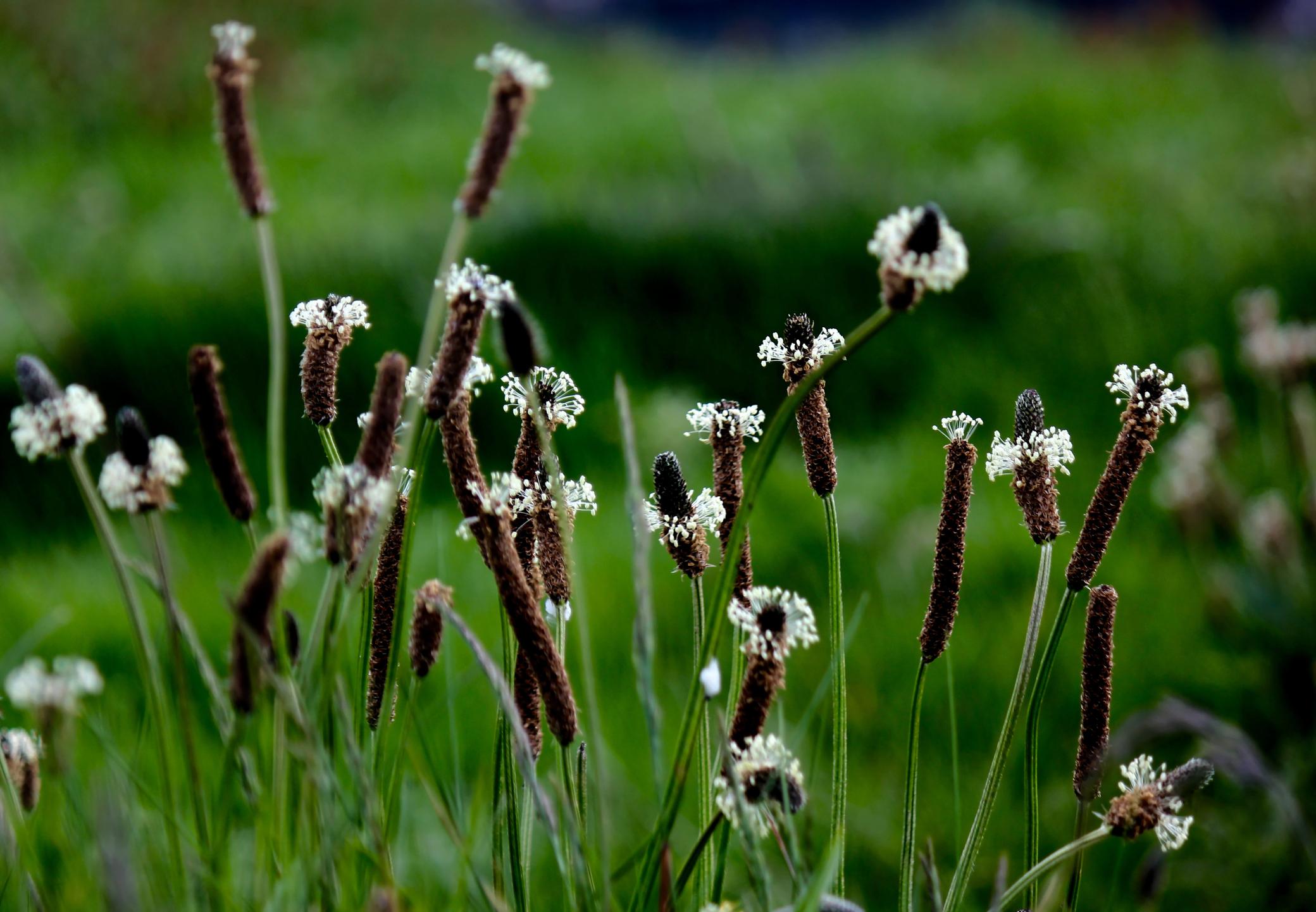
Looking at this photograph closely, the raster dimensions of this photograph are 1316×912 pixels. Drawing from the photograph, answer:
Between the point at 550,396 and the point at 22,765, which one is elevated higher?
the point at 550,396

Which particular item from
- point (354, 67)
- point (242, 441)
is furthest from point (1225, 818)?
point (354, 67)

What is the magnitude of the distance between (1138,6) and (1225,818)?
8.07 meters

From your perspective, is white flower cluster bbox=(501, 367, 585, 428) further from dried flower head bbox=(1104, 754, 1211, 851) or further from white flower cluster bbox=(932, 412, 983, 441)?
dried flower head bbox=(1104, 754, 1211, 851)

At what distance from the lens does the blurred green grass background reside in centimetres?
199

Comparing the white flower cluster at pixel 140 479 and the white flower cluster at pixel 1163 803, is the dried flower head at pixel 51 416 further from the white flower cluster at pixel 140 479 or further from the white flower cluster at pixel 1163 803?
the white flower cluster at pixel 1163 803

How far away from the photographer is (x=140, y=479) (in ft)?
2.25

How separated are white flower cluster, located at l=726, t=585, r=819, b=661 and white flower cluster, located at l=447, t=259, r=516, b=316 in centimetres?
24

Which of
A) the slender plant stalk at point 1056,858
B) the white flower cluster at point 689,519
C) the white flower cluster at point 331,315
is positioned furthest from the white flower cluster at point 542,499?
the slender plant stalk at point 1056,858

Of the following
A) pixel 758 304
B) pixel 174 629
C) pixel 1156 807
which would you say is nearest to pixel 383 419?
pixel 174 629

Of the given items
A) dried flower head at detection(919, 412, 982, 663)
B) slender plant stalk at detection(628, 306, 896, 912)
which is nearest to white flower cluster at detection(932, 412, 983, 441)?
dried flower head at detection(919, 412, 982, 663)

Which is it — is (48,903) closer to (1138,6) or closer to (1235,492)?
(1235,492)

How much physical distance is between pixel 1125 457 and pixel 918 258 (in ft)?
0.90

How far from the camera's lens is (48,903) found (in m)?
0.84

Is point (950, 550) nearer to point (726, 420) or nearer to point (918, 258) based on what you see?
point (726, 420)
